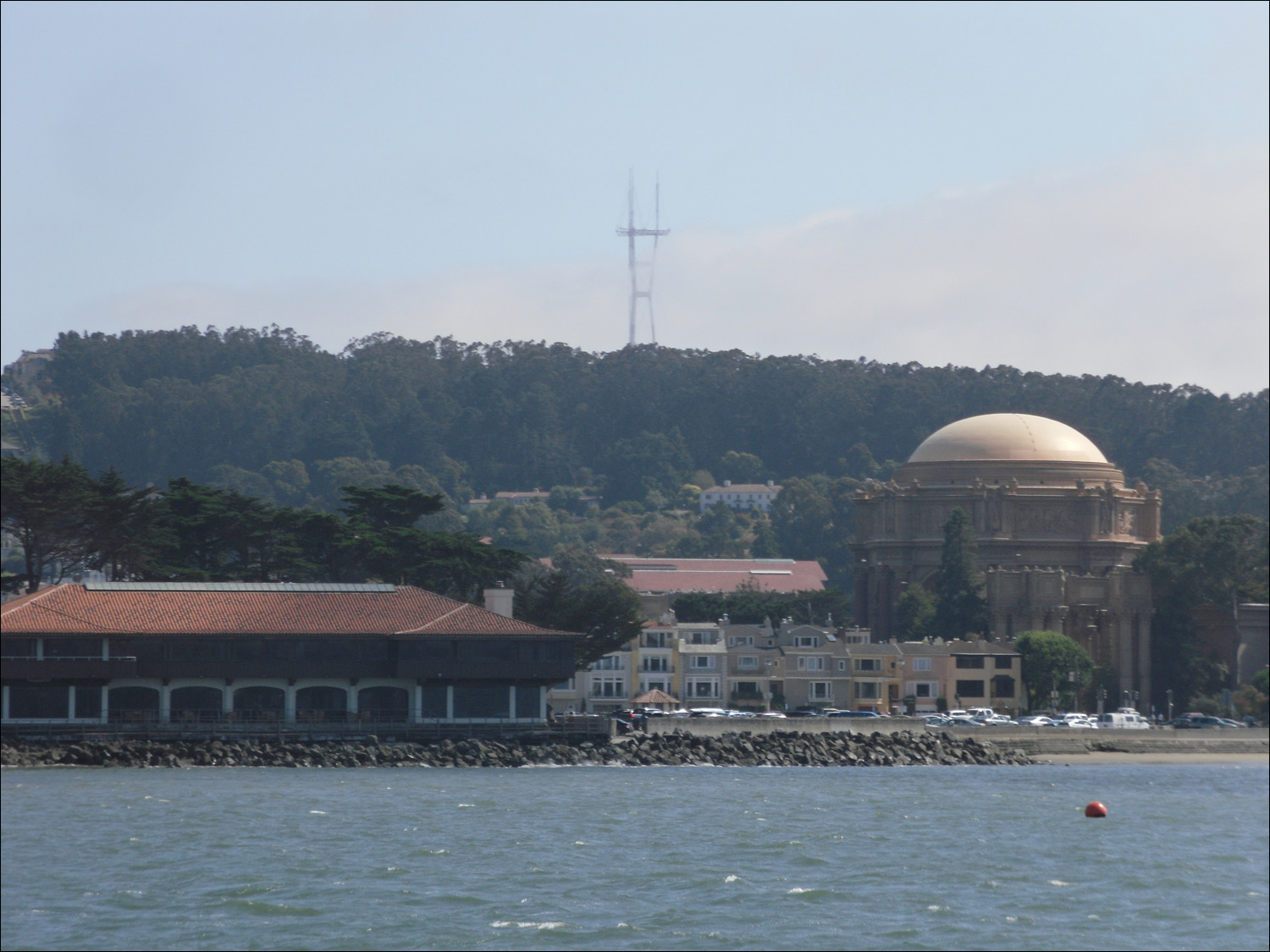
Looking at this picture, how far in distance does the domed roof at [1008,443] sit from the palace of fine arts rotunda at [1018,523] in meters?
0.06

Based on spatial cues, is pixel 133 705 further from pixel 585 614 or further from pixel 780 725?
pixel 780 725

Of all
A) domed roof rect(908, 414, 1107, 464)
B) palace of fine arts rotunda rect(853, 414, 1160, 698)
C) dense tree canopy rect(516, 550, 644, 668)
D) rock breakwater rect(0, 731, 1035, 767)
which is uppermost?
domed roof rect(908, 414, 1107, 464)

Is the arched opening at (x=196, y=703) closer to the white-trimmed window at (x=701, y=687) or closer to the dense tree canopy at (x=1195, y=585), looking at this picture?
the white-trimmed window at (x=701, y=687)

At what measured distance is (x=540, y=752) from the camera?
61.3m

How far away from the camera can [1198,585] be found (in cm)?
10062

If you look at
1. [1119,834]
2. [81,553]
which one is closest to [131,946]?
[1119,834]

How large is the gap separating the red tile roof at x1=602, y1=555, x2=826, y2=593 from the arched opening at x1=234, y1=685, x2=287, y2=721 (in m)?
73.1

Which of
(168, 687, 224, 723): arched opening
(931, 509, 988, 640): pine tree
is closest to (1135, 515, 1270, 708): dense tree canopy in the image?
(931, 509, 988, 640): pine tree

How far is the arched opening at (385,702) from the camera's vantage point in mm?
63594

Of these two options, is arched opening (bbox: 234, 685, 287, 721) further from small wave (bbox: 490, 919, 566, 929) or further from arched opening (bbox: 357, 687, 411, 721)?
small wave (bbox: 490, 919, 566, 929)

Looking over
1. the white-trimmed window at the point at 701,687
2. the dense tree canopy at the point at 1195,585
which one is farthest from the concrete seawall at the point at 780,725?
the dense tree canopy at the point at 1195,585

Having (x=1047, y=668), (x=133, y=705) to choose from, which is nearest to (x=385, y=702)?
(x=133, y=705)

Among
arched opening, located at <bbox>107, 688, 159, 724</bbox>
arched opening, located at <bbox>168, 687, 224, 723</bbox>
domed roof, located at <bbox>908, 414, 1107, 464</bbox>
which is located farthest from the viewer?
domed roof, located at <bbox>908, 414, 1107, 464</bbox>

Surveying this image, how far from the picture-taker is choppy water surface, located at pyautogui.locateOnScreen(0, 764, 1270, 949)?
2930cm
